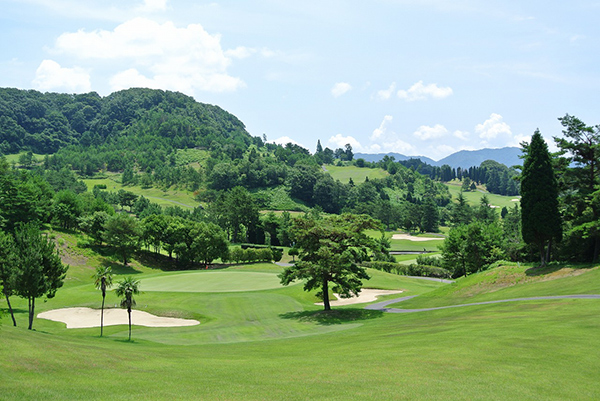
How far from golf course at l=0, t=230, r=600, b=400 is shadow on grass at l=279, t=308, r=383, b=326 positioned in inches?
7.8

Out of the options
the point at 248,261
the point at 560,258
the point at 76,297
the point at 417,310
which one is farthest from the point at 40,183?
the point at 560,258

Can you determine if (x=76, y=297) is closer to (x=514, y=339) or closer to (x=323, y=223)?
(x=323, y=223)

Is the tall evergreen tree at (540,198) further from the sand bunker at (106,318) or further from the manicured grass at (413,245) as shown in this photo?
the manicured grass at (413,245)

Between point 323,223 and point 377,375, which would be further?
point 323,223

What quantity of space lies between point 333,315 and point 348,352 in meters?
22.4

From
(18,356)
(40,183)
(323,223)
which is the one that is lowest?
(18,356)

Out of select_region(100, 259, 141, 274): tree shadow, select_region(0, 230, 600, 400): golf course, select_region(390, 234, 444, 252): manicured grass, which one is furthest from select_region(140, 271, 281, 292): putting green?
select_region(390, 234, 444, 252): manicured grass

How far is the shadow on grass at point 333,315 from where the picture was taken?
44713mm

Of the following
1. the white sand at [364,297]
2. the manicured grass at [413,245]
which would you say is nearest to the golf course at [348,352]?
the white sand at [364,297]

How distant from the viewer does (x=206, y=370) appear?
65.8ft

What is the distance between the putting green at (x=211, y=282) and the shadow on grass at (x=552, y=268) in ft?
121

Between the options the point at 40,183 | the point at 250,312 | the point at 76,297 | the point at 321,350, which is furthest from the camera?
the point at 40,183

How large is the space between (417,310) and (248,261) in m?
65.1

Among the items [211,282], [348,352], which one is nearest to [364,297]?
[211,282]
